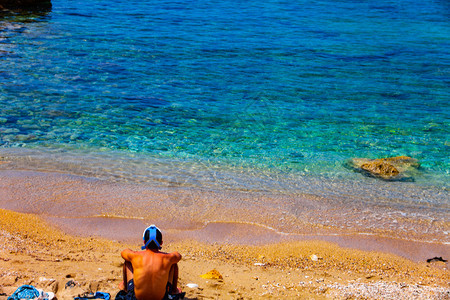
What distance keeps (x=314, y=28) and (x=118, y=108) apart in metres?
11.9

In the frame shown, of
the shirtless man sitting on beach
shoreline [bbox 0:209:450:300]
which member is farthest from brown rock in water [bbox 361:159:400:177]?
the shirtless man sitting on beach

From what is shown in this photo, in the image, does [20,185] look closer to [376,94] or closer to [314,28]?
[376,94]

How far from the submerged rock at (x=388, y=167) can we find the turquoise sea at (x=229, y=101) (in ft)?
0.84

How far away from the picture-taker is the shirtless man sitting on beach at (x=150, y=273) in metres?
4.38

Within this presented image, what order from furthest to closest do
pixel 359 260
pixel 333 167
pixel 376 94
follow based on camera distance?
pixel 376 94 < pixel 333 167 < pixel 359 260

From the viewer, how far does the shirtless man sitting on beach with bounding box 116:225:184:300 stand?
172 inches

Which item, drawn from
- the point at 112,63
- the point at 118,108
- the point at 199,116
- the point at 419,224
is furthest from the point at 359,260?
the point at 112,63

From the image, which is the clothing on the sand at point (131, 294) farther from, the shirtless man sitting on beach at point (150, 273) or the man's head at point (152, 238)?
the man's head at point (152, 238)

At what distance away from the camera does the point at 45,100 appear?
39.3ft

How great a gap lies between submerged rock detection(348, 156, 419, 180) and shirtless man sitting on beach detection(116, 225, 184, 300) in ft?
18.7

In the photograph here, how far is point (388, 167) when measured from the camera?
9062mm

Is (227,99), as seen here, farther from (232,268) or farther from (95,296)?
(95,296)

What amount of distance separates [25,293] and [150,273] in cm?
124

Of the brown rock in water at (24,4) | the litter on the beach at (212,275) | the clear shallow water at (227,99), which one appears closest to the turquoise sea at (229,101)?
the clear shallow water at (227,99)
